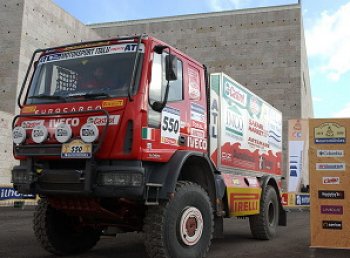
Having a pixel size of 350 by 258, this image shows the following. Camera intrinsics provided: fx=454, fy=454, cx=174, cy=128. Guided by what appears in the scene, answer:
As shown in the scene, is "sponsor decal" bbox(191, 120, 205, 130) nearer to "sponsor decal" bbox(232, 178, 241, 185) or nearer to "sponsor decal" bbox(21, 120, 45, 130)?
"sponsor decal" bbox(232, 178, 241, 185)

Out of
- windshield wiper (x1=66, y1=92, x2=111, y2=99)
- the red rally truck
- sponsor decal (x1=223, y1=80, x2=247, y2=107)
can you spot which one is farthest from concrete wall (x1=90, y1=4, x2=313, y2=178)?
windshield wiper (x1=66, y1=92, x2=111, y2=99)

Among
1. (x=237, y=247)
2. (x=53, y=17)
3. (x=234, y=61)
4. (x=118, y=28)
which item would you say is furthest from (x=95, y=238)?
(x=118, y=28)

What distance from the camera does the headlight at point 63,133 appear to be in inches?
230

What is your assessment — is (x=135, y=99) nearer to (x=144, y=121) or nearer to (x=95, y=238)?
(x=144, y=121)

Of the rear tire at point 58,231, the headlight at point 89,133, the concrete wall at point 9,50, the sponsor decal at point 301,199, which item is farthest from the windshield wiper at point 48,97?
the concrete wall at point 9,50

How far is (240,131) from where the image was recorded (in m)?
9.07

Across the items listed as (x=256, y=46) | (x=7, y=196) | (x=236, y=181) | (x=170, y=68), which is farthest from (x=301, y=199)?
(x=170, y=68)

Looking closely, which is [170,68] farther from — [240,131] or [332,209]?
[332,209]

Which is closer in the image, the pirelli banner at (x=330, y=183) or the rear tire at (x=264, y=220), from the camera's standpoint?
the pirelli banner at (x=330, y=183)

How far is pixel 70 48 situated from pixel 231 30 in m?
37.1

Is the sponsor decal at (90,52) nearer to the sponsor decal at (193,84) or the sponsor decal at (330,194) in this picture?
the sponsor decal at (193,84)

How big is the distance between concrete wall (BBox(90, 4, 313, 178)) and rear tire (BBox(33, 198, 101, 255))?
33949 mm

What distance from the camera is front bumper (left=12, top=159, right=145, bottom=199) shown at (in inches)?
218

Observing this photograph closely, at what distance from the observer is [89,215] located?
646cm
